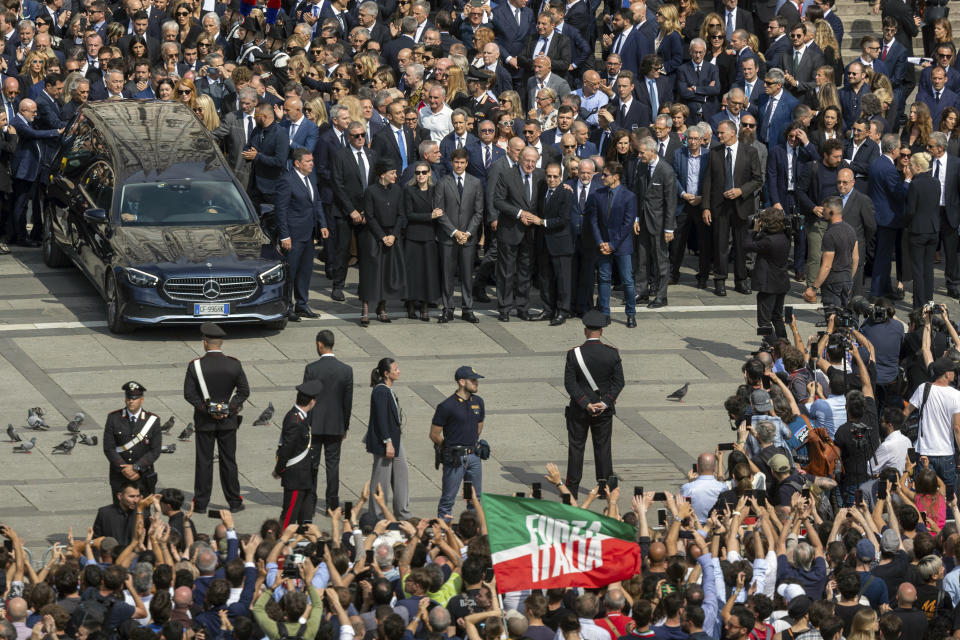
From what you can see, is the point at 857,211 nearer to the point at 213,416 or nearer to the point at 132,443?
the point at 213,416

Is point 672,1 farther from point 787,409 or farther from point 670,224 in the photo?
point 787,409

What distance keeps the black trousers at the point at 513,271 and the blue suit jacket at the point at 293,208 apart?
7.55 ft

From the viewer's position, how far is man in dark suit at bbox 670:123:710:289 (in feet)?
77.0

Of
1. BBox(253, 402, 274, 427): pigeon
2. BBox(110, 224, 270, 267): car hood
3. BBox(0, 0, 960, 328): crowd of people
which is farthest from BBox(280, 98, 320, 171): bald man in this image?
BBox(253, 402, 274, 427): pigeon

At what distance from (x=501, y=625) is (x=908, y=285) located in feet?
48.3

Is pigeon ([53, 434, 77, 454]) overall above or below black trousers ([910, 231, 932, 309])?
below

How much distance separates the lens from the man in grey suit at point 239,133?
24042 millimetres

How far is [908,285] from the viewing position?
24844mm

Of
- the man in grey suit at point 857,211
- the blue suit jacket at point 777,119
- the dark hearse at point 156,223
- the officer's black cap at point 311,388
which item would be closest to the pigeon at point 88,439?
the officer's black cap at point 311,388

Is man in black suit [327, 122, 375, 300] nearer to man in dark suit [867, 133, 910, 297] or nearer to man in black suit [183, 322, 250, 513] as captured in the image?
man in black suit [183, 322, 250, 513]

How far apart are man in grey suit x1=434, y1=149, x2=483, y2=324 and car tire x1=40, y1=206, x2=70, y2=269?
16.4 feet

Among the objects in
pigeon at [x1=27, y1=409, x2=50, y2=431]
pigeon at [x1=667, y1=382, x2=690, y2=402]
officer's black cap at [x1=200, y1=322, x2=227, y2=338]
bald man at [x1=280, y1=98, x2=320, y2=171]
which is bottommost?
pigeon at [x1=667, y1=382, x2=690, y2=402]

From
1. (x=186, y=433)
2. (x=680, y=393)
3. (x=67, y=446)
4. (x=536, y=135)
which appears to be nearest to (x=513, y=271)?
(x=536, y=135)

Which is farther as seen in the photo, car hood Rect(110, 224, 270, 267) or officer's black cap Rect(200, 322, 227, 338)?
car hood Rect(110, 224, 270, 267)
